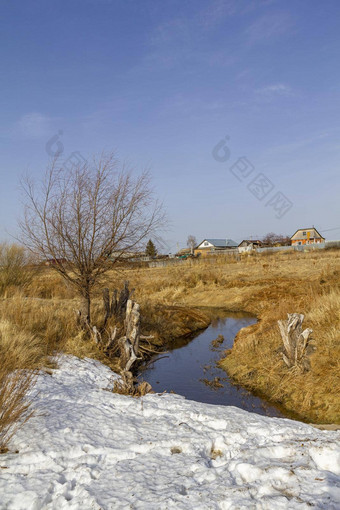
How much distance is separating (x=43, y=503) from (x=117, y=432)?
158cm

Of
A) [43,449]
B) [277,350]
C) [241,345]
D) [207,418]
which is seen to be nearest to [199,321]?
[241,345]

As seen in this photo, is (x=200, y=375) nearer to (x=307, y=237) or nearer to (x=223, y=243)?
(x=307, y=237)

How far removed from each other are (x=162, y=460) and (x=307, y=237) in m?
82.4

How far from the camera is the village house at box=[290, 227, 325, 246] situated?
8019cm

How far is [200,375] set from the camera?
9.13 metres

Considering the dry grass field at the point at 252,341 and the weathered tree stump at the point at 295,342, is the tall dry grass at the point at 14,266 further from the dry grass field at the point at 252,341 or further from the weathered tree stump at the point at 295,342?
the weathered tree stump at the point at 295,342

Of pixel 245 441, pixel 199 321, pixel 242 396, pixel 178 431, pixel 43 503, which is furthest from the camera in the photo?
pixel 199 321

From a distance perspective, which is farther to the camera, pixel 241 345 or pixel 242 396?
pixel 241 345

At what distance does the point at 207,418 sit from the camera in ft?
16.7

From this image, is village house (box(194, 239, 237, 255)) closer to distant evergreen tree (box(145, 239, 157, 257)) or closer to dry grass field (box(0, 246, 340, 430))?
dry grass field (box(0, 246, 340, 430))

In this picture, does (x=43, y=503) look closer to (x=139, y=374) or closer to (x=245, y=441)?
(x=245, y=441)

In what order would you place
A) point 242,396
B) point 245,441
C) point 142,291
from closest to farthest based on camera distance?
point 245,441 → point 242,396 → point 142,291

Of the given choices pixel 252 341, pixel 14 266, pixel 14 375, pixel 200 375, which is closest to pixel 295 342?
pixel 252 341

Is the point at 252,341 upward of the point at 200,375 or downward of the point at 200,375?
upward
